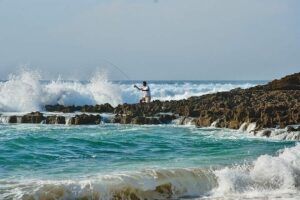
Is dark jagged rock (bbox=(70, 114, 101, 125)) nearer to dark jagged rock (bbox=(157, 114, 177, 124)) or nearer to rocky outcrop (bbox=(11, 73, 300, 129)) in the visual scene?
rocky outcrop (bbox=(11, 73, 300, 129))

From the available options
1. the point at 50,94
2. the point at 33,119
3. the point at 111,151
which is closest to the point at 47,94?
the point at 50,94

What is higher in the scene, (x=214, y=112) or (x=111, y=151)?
(x=214, y=112)

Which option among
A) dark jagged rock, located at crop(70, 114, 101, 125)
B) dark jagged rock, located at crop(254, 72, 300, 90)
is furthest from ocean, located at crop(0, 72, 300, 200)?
dark jagged rock, located at crop(254, 72, 300, 90)

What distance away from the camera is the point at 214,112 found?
2328cm

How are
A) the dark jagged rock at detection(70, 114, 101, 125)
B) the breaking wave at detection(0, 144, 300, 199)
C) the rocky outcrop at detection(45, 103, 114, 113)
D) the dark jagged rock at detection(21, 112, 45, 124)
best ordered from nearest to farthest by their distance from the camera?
1. the breaking wave at detection(0, 144, 300, 199)
2. the dark jagged rock at detection(70, 114, 101, 125)
3. the dark jagged rock at detection(21, 112, 45, 124)
4. the rocky outcrop at detection(45, 103, 114, 113)

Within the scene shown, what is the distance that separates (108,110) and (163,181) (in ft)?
52.2

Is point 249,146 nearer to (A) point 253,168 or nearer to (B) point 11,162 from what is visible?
(A) point 253,168

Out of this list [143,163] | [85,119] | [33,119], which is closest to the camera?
[143,163]

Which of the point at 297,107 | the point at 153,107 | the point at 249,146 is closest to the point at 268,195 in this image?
the point at 249,146

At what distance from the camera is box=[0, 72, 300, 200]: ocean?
10.8m

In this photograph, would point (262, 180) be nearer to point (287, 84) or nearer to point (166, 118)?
point (166, 118)

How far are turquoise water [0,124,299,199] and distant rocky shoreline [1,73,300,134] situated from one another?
0.87 metres

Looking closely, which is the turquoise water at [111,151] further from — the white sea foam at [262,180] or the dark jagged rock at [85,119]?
the dark jagged rock at [85,119]

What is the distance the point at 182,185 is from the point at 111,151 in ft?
15.9
